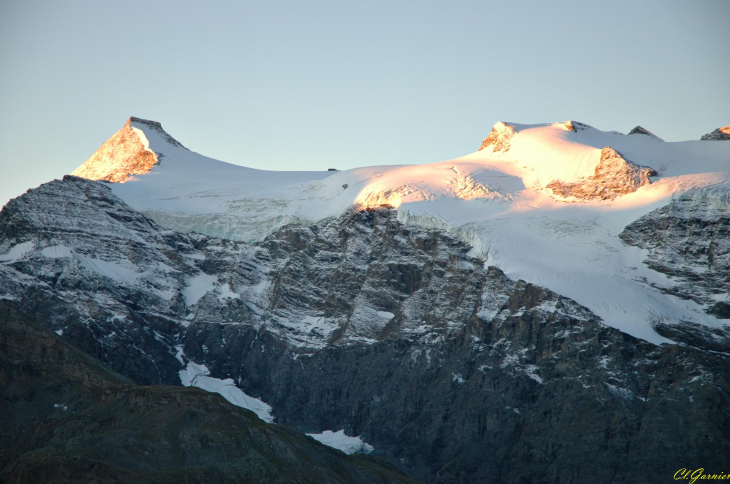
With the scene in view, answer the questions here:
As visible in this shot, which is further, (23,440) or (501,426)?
(501,426)

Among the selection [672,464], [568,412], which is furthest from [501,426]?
[672,464]

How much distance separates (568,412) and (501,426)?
13.8 metres

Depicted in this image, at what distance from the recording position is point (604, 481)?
592ft

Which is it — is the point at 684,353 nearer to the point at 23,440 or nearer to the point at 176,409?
the point at 176,409

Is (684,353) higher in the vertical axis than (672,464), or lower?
higher
